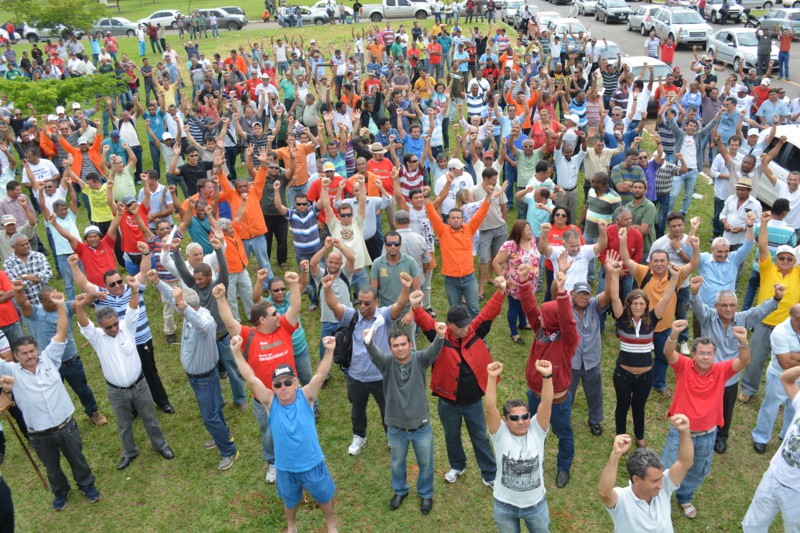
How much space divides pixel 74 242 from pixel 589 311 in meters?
6.88

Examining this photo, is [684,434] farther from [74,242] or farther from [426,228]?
[74,242]

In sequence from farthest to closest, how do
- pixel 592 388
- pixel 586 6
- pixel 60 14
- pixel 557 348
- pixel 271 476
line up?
pixel 586 6, pixel 60 14, pixel 592 388, pixel 271 476, pixel 557 348

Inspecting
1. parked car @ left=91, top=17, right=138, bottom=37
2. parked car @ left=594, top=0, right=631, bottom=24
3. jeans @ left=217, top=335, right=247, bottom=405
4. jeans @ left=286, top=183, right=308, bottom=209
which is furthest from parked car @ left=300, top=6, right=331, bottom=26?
jeans @ left=217, top=335, right=247, bottom=405

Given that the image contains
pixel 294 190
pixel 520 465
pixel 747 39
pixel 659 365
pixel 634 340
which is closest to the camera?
pixel 520 465

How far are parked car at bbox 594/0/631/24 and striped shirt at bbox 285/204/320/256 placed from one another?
1266 inches

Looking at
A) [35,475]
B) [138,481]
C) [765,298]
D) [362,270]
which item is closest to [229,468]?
[138,481]

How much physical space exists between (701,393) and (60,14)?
4000 centimetres

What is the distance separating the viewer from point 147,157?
18156 mm

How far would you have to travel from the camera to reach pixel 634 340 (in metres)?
6.33

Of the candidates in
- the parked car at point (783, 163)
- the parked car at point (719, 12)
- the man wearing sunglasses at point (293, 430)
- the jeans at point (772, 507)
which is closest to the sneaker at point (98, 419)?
the man wearing sunglasses at point (293, 430)

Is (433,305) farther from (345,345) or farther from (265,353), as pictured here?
(265,353)

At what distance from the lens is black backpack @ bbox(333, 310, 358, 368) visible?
6457 millimetres

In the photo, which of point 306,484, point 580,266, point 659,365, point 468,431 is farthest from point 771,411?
point 306,484

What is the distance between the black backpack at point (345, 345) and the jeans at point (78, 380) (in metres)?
3.30
